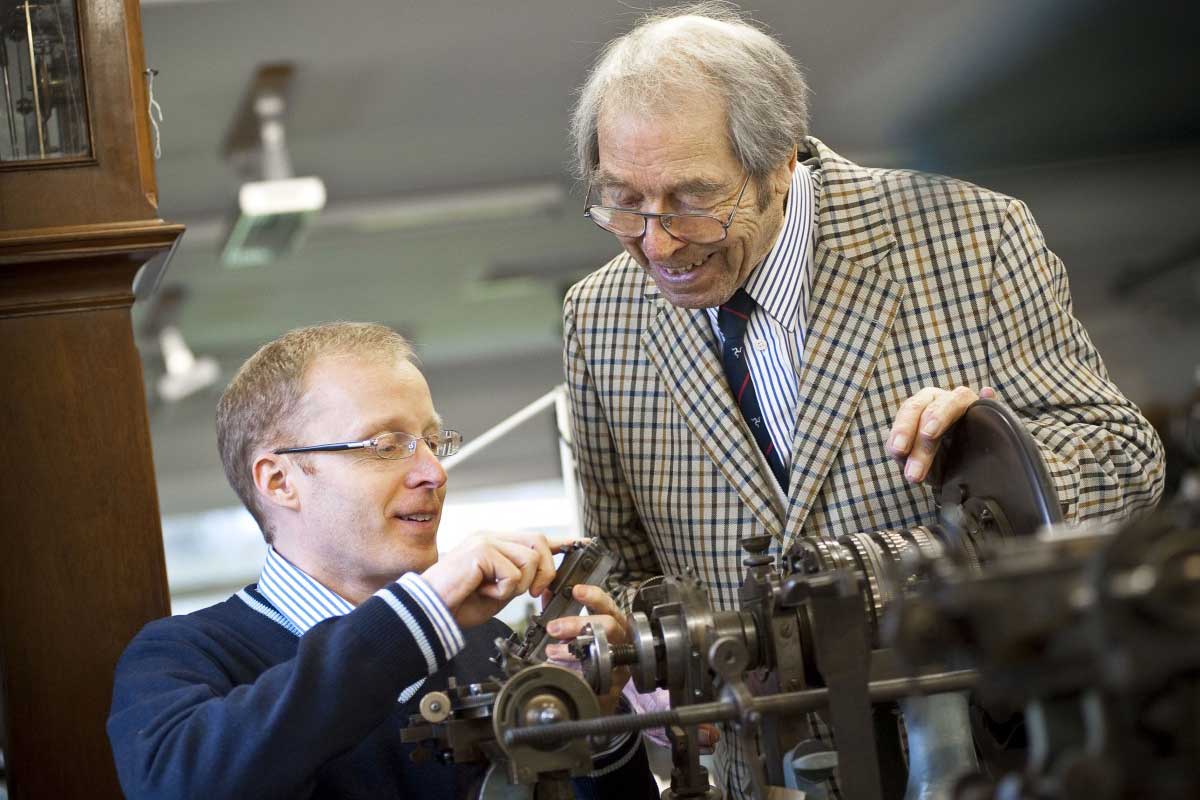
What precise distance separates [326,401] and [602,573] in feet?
1.53

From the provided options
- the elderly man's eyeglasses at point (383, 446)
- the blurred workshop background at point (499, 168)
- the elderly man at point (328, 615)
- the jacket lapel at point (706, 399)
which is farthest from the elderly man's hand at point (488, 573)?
the blurred workshop background at point (499, 168)

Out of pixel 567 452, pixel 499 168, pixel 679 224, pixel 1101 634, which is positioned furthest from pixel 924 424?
pixel 499 168

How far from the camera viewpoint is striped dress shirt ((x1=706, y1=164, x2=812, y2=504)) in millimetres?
2143

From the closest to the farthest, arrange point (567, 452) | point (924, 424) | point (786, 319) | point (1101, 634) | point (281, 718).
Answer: point (1101, 634) < point (281, 718) < point (924, 424) < point (786, 319) < point (567, 452)

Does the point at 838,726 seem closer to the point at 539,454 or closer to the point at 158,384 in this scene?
the point at 158,384

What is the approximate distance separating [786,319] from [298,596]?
0.82 m

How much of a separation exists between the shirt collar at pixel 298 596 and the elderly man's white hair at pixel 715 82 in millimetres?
773

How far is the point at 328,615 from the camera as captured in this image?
6.31ft

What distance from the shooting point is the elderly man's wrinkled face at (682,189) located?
1.98m

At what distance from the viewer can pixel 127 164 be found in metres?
2.11

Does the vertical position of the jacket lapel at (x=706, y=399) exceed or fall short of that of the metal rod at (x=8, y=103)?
it falls short

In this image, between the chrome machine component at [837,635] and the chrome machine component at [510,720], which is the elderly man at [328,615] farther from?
the chrome machine component at [837,635]

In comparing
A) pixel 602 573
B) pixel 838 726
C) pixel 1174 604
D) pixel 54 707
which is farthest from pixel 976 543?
pixel 54 707

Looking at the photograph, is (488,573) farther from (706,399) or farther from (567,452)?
(567,452)
